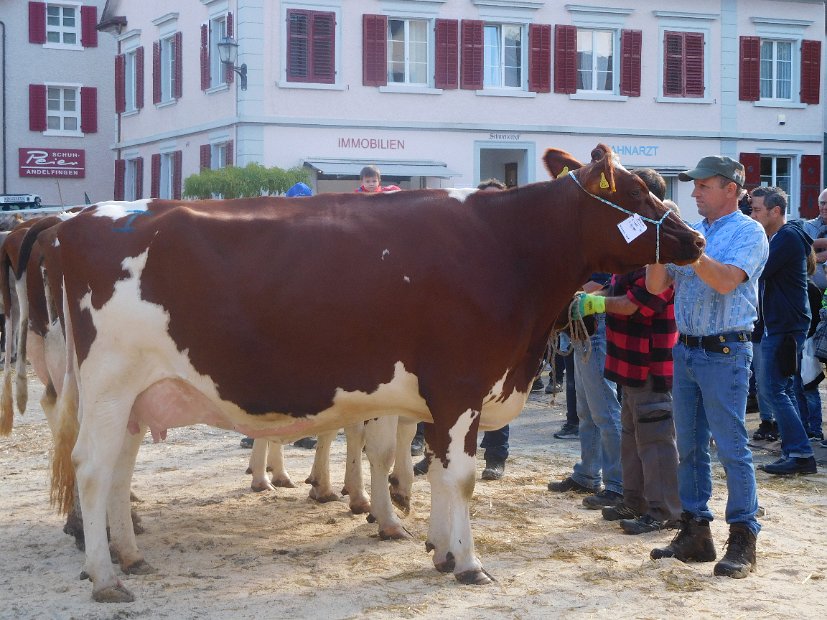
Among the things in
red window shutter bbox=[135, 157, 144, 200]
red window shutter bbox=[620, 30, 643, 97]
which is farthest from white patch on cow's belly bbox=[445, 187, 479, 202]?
red window shutter bbox=[135, 157, 144, 200]

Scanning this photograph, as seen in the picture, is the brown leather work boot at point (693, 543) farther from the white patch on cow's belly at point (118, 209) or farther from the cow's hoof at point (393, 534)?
the white patch on cow's belly at point (118, 209)

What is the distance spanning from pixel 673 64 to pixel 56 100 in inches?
789

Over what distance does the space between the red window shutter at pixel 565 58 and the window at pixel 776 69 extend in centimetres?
608

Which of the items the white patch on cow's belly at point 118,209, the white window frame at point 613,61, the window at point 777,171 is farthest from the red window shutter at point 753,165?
the white patch on cow's belly at point 118,209

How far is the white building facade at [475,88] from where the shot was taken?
28406 mm

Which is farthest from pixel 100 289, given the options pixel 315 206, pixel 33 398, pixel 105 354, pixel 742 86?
pixel 742 86

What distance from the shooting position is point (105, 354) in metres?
5.97

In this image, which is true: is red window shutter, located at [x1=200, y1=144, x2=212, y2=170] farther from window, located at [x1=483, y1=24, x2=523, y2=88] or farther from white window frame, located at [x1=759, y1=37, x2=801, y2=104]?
white window frame, located at [x1=759, y1=37, x2=801, y2=104]

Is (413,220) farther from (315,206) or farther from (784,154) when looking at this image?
(784,154)

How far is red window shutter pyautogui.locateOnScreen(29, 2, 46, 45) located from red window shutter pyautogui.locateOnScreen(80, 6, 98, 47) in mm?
1223

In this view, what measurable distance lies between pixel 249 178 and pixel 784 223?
16544 mm

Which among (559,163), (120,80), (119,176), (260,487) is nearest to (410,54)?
(120,80)

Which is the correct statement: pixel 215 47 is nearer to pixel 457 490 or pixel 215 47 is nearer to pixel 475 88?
pixel 475 88

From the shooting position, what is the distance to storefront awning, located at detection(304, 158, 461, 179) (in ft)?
92.4
